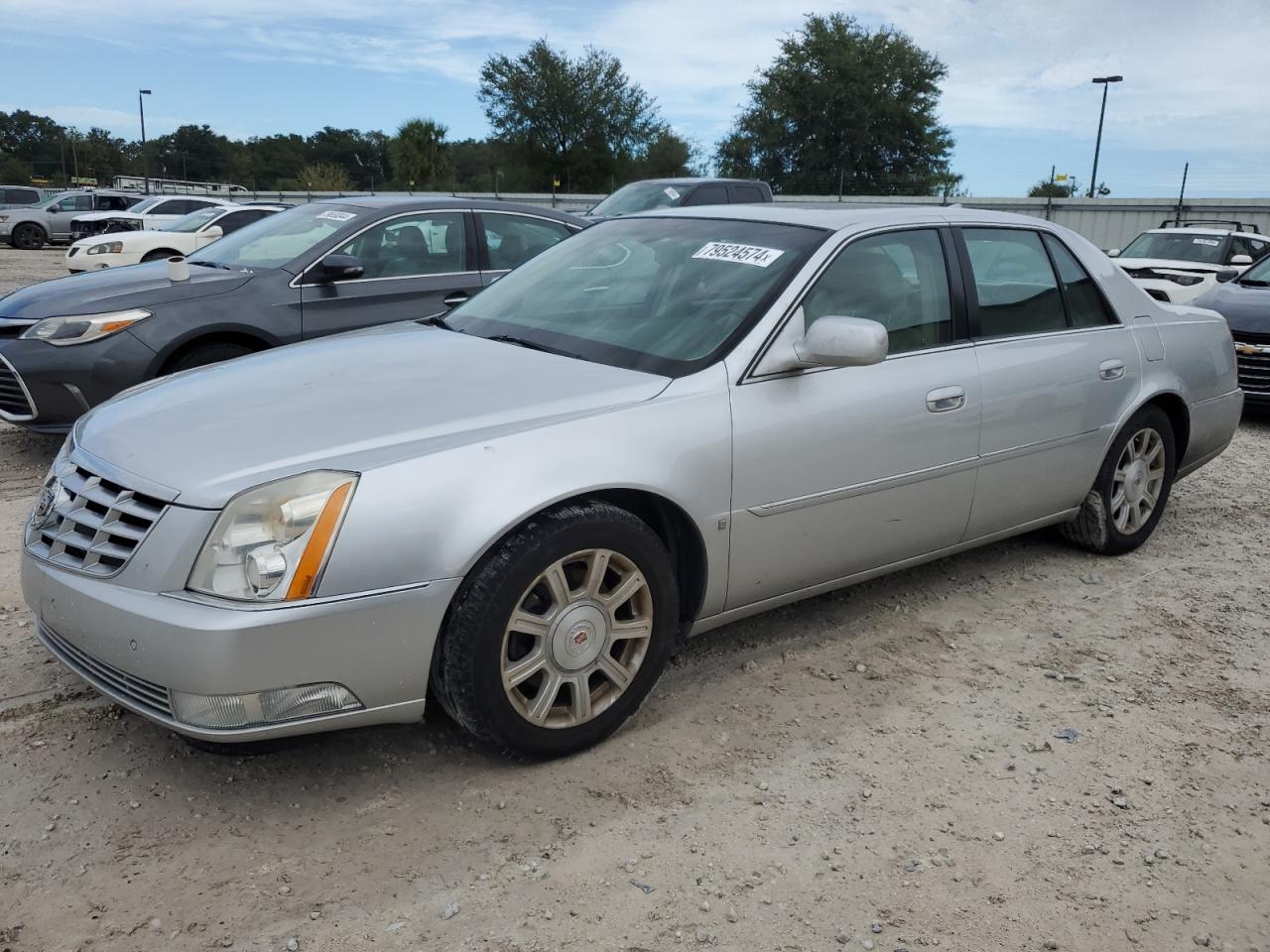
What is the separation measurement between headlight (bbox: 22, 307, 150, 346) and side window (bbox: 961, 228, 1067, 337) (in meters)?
4.30

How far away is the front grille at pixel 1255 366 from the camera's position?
8.03m

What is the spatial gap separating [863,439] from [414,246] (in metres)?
4.02

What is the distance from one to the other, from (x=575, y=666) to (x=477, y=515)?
566mm

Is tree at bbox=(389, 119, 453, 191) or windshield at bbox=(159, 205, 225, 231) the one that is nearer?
windshield at bbox=(159, 205, 225, 231)

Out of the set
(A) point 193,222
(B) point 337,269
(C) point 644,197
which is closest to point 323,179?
(A) point 193,222

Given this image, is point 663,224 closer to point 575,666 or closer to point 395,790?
point 575,666

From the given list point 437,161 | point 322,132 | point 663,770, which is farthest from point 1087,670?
point 322,132

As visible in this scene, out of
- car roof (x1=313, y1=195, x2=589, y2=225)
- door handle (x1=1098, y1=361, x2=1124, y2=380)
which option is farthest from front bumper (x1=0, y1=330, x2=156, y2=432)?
door handle (x1=1098, y1=361, x2=1124, y2=380)

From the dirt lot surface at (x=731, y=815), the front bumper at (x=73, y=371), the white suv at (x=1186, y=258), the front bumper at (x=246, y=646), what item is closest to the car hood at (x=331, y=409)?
the front bumper at (x=246, y=646)

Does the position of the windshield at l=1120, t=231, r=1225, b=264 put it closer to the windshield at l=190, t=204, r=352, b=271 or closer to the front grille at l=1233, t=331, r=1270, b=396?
the front grille at l=1233, t=331, r=1270, b=396

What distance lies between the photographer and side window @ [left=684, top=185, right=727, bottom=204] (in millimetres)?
12969

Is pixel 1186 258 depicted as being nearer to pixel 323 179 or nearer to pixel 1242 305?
pixel 1242 305

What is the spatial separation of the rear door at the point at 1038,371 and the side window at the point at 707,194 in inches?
339

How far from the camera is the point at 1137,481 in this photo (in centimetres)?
480
